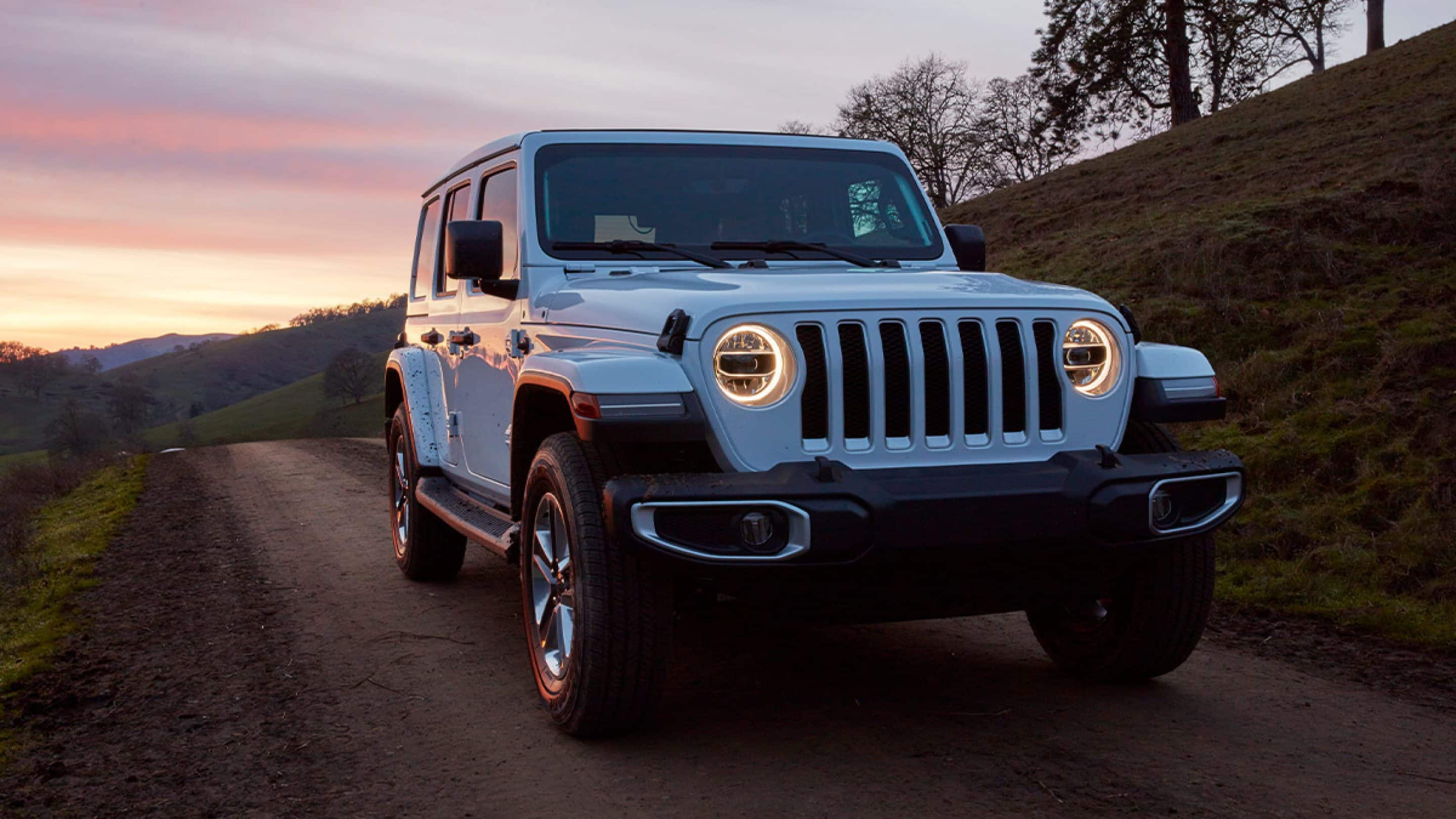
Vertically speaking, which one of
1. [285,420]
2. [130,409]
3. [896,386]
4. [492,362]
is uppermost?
[492,362]

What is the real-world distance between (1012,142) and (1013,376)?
41994mm

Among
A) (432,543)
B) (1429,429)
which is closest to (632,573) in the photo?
(432,543)

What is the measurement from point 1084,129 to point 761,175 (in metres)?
31.2

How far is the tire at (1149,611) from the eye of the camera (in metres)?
4.23

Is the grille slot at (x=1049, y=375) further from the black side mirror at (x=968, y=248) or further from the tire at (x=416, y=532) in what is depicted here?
the tire at (x=416, y=532)

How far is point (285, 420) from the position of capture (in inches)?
5217

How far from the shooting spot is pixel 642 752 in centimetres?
392

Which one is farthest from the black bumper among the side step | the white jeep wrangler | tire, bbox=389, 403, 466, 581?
tire, bbox=389, 403, 466, 581

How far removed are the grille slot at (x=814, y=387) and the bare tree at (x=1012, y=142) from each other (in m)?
34.0

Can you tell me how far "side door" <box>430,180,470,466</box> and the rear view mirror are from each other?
118cm

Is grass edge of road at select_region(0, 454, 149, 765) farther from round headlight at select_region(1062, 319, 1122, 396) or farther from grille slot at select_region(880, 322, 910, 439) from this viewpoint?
round headlight at select_region(1062, 319, 1122, 396)

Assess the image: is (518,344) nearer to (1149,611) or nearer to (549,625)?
(549,625)

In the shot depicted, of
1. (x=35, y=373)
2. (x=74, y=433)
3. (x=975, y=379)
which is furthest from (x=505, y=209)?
(x=35, y=373)

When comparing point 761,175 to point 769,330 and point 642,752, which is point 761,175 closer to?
point 769,330
